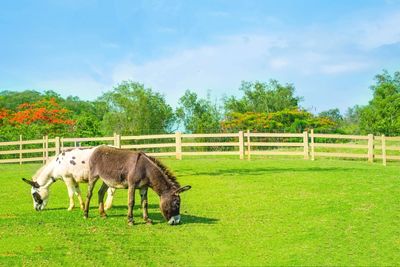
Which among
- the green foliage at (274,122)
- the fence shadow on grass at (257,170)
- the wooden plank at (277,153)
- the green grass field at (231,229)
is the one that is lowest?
A: the green grass field at (231,229)

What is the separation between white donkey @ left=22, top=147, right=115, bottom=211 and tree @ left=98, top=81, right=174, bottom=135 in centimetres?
2726

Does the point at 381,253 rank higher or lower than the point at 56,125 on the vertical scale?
lower

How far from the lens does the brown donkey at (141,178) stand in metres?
10.0

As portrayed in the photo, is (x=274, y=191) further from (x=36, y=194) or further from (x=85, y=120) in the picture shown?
(x=85, y=120)

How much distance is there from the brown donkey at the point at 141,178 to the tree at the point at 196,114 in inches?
1210

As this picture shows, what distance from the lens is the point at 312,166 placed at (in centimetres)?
2064

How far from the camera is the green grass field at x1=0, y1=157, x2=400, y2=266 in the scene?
800cm

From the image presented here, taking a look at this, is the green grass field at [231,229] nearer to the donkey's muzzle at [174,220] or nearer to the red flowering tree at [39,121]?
the donkey's muzzle at [174,220]

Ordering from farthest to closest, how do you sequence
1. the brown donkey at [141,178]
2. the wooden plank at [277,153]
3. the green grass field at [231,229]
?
1. the wooden plank at [277,153]
2. the brown donkey at [141,178]
3. the green grass field at [231,229]

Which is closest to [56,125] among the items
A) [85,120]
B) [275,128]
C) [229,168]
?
[85,120]

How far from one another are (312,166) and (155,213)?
10616 mm

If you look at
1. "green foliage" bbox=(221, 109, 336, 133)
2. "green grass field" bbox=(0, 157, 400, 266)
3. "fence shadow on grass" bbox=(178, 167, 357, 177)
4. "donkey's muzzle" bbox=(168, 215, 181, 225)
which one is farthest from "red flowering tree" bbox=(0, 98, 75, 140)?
"donkey's muzzle" bbox=(168, 215, 181, 225)

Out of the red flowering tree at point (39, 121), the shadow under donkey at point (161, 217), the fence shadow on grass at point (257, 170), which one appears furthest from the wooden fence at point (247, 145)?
the shadow under donkey at point (161, 217)

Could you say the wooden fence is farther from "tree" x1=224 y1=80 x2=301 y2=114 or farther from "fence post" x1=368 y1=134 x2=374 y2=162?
"tree" x1=224 y1=80 x2=301 y2=114
